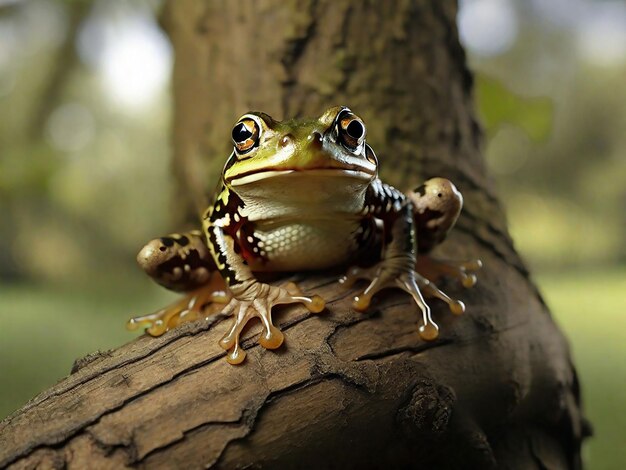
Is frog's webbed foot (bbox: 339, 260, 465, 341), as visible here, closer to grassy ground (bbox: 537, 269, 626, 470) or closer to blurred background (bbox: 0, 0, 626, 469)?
blurred background (bbox: 0, 0, 626, 469)

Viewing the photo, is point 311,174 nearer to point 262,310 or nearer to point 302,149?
point 302,149

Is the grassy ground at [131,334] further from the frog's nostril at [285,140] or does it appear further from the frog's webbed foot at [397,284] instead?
the frog's nostril at [285,140]

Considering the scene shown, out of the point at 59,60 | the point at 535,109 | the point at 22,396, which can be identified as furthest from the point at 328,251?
the point at 59,60

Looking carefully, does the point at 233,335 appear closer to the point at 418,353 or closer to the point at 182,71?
the point at 418,353

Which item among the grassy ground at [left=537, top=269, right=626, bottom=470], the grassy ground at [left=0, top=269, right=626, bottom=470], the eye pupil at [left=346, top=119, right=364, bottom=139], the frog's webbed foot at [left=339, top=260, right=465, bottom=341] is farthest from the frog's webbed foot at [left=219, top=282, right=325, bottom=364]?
the grassy ground at [left=537, top=269, right=626, bottom=470]

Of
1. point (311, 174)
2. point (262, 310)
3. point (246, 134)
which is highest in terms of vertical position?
point (246, 134)

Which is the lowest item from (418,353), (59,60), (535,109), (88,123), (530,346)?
(530,346)

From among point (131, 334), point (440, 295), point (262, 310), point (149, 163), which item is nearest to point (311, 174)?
point (262, 310)
